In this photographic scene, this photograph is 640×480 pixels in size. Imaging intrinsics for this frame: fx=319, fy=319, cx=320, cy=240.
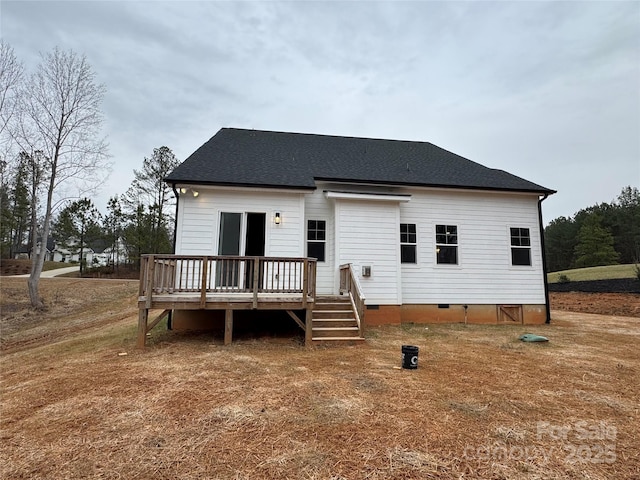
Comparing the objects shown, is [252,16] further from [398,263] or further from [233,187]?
[398,263]

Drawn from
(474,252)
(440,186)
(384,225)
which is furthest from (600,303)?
(384,225)

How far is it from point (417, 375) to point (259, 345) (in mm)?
3358

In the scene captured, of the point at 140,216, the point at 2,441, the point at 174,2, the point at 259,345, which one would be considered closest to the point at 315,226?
the point at 259,345

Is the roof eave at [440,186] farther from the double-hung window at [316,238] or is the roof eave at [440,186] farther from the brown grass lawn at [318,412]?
the brown grass lawn at [318,412]

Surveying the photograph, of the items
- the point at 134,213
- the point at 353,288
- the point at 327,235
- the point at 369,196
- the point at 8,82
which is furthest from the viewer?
the point at 134,213

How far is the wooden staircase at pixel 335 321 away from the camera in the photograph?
7.09 m

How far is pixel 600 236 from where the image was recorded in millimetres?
38656

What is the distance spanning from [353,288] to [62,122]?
16.5 metres

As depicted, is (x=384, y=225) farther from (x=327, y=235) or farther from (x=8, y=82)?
(x=8, y=82)

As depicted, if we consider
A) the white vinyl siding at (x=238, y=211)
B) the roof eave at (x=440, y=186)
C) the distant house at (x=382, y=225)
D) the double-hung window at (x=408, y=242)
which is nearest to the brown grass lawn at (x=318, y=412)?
the white vinyl siding at (x=238, y=211)

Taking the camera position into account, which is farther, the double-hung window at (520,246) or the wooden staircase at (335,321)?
the double-hung window at (520,246)

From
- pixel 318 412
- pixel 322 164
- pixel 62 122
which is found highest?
Result: pixel 62 122

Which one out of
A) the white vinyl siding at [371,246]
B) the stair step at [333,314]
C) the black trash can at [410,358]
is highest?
the white vinyl siding at [371,246]

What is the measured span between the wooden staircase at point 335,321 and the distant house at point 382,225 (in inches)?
37.8
